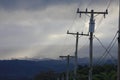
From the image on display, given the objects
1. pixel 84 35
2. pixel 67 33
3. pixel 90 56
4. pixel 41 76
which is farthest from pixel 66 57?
pixel 41 76

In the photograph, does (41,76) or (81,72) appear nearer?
(81,72)

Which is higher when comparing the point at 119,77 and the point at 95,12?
the point at 95,12

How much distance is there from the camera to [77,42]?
66750mm

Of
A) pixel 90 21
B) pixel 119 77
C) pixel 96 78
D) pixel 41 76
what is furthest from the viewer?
pixel 41 76

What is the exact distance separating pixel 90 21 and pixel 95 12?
4570 millimetres

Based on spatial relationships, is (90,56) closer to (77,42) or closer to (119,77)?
(77,42)

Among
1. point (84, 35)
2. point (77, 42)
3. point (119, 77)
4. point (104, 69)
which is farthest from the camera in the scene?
point (104, 69)

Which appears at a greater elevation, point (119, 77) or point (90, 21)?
point (90, 21)

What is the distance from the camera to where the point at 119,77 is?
2880cm

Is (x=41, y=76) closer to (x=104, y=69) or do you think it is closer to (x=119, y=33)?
(x=104, y=69)

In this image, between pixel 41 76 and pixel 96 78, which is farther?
pixel 41 76

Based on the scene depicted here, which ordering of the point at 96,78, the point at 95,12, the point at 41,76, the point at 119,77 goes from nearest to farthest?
the point at 119,77, the point at 95,12, the point at 96,78, the point at 41,76

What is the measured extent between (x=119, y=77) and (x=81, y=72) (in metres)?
71.7

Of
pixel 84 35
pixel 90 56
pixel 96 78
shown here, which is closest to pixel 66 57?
pixel 96 78
